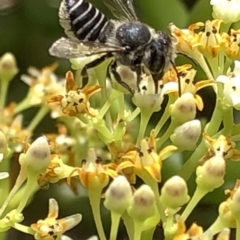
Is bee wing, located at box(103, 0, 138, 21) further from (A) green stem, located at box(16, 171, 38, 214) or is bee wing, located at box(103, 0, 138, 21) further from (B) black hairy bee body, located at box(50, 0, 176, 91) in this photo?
(A) green stem, located at box(16, 171, 38, 214)

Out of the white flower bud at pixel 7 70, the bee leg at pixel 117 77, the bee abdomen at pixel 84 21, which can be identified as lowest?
the white flower bud at pixel 7 70

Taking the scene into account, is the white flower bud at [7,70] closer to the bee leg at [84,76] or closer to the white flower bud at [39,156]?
the bee leg at [84,76]

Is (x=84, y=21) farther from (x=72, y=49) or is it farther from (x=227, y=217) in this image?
(x=227, y=217)

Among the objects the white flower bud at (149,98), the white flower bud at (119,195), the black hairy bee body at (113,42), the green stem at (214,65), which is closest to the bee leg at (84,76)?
the black hairy bee body at (113,42)

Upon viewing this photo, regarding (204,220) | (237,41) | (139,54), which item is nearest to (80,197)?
(204,220)

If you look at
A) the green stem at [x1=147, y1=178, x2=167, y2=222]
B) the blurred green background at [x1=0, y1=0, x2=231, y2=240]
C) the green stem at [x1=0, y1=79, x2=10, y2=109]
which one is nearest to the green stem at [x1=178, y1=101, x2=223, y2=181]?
the green stem at [x1=147, y1=178, x2=167, y2=222]

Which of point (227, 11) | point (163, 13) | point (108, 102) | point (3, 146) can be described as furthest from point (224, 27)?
point (3, 146)
